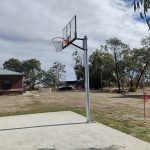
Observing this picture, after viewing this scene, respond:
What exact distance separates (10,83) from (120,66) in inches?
1297

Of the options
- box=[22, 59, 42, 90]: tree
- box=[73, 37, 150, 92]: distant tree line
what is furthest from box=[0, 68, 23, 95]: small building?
box=[22, 59, 42, 90]: tree

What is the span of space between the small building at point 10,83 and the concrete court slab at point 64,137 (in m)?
37.5

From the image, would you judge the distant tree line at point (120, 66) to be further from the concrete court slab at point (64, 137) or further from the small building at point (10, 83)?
the concrete court slab at point (64, 137)

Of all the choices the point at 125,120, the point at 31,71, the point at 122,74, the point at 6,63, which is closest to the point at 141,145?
the point at 125,120

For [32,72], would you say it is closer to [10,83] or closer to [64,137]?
[10,83]

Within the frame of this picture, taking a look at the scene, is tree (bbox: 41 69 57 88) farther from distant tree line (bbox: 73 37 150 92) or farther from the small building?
the small building

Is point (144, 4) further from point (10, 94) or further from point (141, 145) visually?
point (10, 94)

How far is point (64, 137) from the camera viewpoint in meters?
13.8

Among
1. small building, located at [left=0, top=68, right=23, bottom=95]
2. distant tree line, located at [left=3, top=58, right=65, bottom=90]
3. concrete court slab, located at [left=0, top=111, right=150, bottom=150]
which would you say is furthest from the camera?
distant tree line, located at [left=3, top=58, right=65, bottom=90]

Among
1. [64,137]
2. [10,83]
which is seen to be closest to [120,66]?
[10,83]

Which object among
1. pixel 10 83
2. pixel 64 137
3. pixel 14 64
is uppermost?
pixel 14 64

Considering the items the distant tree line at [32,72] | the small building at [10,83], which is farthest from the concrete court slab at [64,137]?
the distant tree line at [32,72]

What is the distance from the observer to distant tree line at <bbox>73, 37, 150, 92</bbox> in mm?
73500

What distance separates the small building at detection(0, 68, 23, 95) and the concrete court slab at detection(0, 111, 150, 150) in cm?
3747
